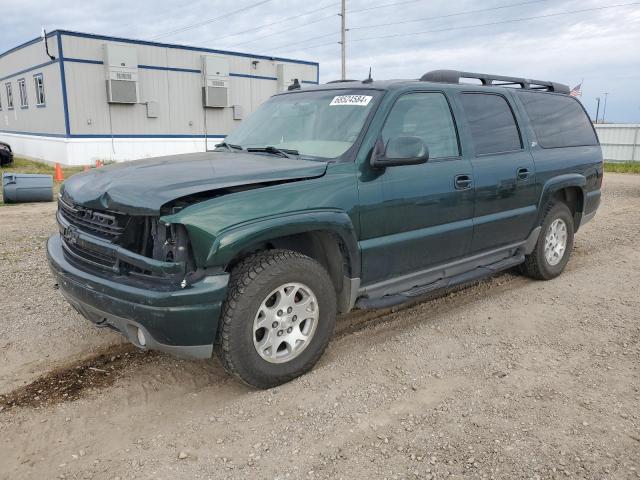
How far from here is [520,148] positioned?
16.3 ft

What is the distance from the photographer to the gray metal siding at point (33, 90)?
1948 cm

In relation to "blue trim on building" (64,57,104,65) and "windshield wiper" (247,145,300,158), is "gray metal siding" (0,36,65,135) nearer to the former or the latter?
"blue trim on building" (64,57,104,65)

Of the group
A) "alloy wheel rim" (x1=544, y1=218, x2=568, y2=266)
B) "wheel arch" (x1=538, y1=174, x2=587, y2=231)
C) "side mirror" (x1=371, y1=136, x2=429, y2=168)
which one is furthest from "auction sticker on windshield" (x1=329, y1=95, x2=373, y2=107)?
"alloy wheel rim" (x1=544, y1=218, x2=568, y2=266)

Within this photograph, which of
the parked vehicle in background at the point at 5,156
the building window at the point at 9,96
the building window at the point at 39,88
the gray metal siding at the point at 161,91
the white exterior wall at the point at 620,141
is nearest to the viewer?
the parked vehicle in background at the point at 5,156

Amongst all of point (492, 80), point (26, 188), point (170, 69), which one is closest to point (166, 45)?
point (170, 69)

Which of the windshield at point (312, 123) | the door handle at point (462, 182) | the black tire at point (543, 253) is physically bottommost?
the black tire at point (543, 253)

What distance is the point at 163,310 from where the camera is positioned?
285 cm

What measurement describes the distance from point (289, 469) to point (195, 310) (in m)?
0.96

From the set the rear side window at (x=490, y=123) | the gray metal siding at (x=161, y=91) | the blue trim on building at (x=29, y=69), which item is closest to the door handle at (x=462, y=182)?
Result: the rear side window at (x=490, y=123)

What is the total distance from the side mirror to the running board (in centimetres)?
99

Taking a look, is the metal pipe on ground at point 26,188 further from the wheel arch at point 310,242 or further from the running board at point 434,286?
the running board at point 434,286

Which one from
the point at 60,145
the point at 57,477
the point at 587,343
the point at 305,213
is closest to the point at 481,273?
the point at 587,343

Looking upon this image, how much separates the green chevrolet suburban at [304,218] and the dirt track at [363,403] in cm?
37

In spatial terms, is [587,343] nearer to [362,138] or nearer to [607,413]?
[607,413]
